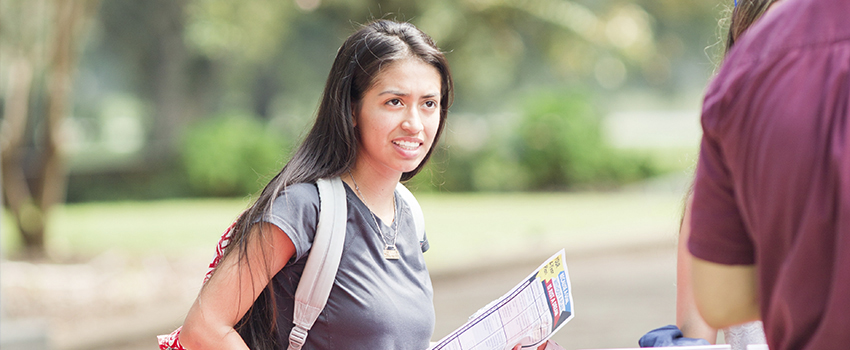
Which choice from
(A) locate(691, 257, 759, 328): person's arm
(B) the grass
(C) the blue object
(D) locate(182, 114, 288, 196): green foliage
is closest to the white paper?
(C) the blue object

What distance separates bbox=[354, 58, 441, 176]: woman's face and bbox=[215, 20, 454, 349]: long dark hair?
3 cm

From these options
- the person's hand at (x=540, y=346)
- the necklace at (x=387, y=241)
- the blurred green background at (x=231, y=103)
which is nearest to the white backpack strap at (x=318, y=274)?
the necklace at (x=387, y=241)

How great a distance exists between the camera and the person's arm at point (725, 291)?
1157 millimetres

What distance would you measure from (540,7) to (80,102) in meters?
15.9

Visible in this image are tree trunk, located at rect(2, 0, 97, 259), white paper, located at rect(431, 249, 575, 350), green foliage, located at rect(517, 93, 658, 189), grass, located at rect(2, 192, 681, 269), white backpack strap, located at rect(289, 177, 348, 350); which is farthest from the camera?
green foliage, located at rect(517, 93, 658, 189)

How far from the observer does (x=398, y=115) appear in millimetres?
2092

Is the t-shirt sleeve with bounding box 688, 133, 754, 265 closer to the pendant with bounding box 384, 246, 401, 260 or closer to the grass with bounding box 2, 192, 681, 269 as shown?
the pendant with bounding box 384, 246, 401, 260

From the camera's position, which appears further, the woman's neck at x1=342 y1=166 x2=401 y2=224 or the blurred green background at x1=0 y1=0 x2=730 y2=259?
the blurred green background at x1=0 y1=0 x2=730 y2=259

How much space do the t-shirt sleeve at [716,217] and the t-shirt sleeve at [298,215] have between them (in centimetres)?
97

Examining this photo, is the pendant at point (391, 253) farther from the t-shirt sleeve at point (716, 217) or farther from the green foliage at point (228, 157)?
the green foliage at point (228, 157)

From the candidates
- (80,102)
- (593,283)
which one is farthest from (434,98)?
(80,102)

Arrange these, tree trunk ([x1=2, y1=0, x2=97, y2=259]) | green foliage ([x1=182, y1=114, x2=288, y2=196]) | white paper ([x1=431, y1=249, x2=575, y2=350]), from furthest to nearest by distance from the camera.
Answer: green foliage ([x1=182, y1=114, x2=288, y2=196]) → tree trunk ([x1=2, y1=0, x2=97, y2=259]) → white paper ([x1=431, y1=249, x2=575, y2=350])

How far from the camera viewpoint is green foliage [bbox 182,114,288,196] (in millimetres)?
17125

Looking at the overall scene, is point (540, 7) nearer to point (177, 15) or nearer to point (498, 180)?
point (498, 180)
